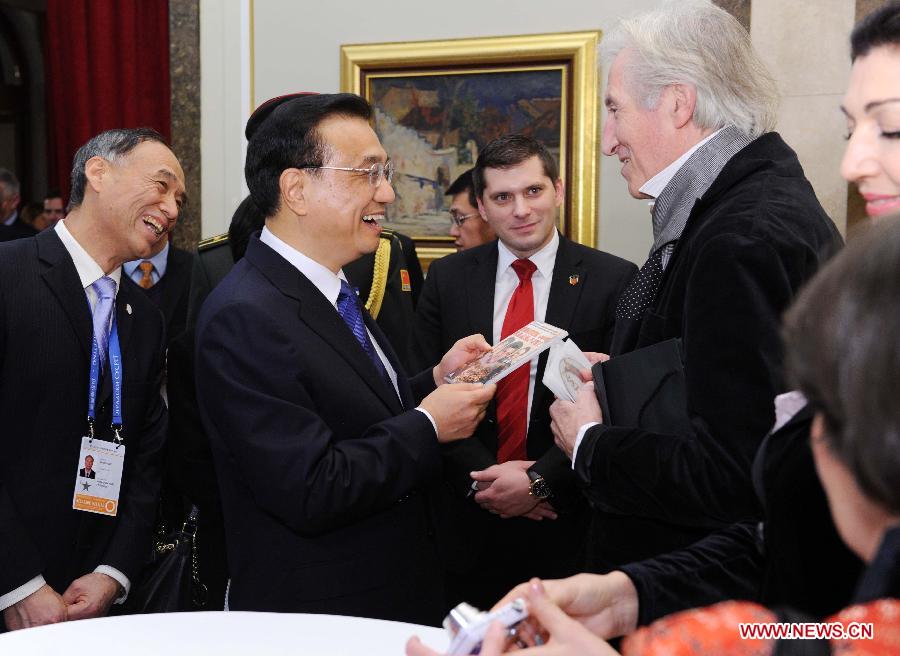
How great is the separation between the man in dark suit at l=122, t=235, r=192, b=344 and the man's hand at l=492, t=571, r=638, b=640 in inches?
141

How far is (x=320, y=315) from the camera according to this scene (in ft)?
7.30

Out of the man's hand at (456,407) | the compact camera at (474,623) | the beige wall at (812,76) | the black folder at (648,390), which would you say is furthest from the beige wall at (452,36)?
the compact camera at (474,623)

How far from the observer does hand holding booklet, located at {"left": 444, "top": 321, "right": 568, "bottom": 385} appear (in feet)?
7.93

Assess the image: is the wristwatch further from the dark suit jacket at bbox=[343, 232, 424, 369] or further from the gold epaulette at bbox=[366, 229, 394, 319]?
the gold epaulette at bbox=[366, 229, 394, 319]

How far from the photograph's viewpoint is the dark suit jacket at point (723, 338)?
1.65 m

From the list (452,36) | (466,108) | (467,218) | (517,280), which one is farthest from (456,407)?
(452,36)

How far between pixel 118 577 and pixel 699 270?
191cm

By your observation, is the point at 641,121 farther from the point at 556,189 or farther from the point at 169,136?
the point at 169,136

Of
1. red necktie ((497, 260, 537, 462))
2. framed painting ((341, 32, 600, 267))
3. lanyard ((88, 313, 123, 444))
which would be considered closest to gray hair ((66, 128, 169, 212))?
lanyard ((88, 313, 123, 444))

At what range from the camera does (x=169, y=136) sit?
5.97m

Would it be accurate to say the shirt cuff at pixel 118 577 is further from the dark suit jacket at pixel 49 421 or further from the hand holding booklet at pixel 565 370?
the hand holding booklet at pixel 565 370

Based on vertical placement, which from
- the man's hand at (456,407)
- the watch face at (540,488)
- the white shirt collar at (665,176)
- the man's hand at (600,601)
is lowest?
the watch face at (540,488)

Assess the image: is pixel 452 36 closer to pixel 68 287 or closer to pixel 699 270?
pixel 68 287

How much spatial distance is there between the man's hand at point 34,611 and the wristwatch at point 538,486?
1483 millimetres
